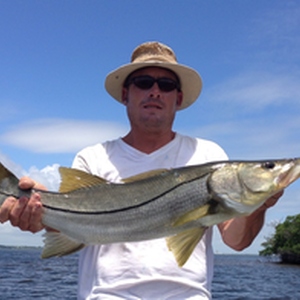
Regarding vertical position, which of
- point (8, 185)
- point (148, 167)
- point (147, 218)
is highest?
point (148, 167)

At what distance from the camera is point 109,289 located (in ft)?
15.5

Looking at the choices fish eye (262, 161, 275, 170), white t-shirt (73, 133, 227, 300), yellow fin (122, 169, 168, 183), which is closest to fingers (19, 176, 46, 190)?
white t-shirt (73, 133, 227, 300)

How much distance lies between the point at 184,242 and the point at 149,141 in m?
1.72

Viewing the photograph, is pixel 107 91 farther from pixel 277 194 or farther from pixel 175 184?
pixel 277 194

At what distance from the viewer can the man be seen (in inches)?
185

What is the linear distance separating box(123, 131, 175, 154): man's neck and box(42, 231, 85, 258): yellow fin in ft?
4.73

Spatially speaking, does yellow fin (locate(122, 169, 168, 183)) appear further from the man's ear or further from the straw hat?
the man's ear

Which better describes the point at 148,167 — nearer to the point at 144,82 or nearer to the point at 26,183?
the point at 144,82

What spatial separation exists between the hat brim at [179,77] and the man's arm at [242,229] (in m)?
1.89

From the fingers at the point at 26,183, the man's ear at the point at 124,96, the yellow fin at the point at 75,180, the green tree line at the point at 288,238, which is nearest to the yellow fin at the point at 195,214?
the yellow fin at the point at 75,180

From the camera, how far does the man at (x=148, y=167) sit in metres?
4.71

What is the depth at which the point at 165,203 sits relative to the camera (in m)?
4.31

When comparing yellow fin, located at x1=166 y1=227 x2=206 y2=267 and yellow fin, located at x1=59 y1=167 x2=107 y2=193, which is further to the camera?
yellow fin, located at x1=59 y1=167 x2=107 y2=193

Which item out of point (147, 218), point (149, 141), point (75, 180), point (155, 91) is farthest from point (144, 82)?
point (147, 218)
